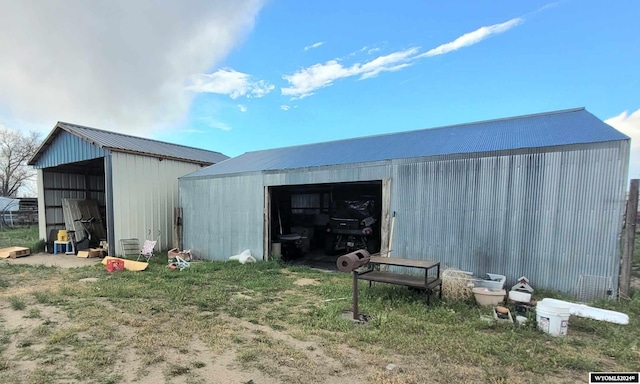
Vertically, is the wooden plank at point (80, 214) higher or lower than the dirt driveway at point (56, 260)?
higher

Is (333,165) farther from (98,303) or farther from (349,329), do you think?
(98,303)

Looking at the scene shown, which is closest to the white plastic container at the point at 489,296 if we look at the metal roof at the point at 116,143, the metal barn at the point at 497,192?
the metal barn at the point at 497,192

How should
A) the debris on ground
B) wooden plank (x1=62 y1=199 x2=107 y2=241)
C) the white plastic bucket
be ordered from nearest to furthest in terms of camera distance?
the white plastic bucket → the debris on ground → wooden plank (x1=62 y1=199 x2=107 y2=241)

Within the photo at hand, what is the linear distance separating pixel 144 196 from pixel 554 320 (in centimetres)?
1102

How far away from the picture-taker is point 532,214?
5359 millimetres

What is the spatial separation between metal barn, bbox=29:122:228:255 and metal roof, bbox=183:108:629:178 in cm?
193

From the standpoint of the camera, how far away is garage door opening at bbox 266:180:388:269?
9.65 metres

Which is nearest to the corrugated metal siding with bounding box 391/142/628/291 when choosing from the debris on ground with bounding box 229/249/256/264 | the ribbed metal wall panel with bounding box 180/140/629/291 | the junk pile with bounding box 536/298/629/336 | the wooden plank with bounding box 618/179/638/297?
the ribbed metal wall panel with bounding box 180/140/629/291

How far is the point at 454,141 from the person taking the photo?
271 inches

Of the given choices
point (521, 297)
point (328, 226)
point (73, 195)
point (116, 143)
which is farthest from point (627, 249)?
point (73, 195)

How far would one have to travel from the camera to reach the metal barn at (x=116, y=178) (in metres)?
9.72

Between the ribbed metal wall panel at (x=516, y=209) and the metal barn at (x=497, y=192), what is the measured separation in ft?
0.05

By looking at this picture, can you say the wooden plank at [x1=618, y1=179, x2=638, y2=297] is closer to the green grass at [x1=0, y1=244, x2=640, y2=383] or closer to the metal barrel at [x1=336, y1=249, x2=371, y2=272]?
the green grass at [x1=0, y1=244, x2=640, y2=383]

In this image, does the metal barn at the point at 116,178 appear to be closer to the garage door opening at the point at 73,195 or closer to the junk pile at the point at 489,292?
the garage door opening at the point at 73,195
